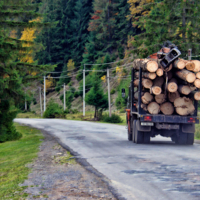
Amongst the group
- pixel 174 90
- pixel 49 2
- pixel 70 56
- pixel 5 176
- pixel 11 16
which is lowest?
pixel 5 176

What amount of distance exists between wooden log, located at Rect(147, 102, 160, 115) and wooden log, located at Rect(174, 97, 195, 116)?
0.72m

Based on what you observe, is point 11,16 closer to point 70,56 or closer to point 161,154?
point 161,154

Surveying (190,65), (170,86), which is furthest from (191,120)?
(190,65)

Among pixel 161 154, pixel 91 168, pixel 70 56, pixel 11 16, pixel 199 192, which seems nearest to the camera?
pixel 199 192

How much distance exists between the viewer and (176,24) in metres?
32.5

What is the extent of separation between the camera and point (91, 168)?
373 inches

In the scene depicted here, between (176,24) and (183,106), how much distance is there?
64.3ft

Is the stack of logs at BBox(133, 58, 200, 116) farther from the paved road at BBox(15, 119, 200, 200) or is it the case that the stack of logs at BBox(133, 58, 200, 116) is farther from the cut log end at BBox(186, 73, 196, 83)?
the paved road at BBox(15, 119, 200, 200)

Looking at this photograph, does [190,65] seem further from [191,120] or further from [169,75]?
[191,120]

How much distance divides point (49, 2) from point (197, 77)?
10439 cm

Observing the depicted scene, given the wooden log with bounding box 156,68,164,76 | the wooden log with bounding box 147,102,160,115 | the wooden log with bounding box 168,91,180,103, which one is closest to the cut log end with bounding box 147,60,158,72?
the wooden log with bounding box 156,68,164,76

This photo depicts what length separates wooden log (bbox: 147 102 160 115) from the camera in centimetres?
1470

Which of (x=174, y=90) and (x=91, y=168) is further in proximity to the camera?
(x=174, y=90)

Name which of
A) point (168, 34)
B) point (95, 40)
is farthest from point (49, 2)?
point (168, 34)
